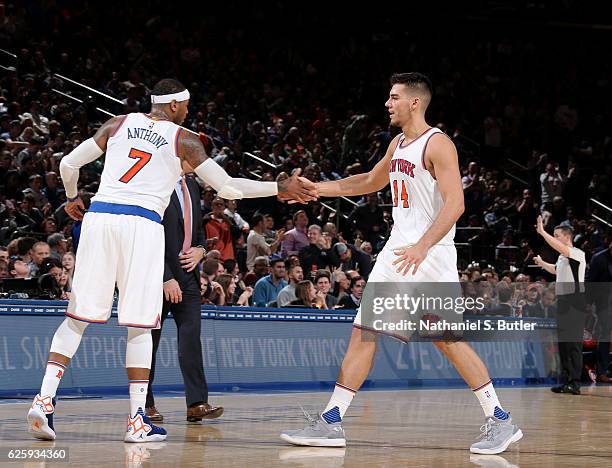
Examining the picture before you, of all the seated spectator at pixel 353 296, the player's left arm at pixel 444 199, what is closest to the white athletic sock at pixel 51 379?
the player's left arm at pixel 444 199

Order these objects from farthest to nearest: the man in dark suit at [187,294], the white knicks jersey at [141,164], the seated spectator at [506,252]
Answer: the seated spectator at [506,252], the man in dark suit at [187,294], the white knicks jersey at [141,164]

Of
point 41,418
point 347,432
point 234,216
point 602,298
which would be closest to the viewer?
point 41,418

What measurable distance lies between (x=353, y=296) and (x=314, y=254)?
1.00 meters

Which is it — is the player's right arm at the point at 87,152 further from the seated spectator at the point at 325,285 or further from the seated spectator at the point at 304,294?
the seated spectator at the point at 325,285

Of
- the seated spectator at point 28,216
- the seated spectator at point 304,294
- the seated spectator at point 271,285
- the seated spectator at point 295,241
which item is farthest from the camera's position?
the seated spectator at point 295,241

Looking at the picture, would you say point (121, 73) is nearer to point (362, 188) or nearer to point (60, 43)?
point (60, 43)

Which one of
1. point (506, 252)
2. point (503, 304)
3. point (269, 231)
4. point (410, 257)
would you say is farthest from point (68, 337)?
point (506, 252)

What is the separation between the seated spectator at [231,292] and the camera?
1348cm

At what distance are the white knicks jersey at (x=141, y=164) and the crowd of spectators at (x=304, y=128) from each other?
5045mm

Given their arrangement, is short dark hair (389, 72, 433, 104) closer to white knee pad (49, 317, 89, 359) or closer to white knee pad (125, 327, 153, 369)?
white knee pad (125, 327, 153, 369)

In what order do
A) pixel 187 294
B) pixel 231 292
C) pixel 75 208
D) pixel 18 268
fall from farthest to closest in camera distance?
pixel 231 292 → pixel 18 268 → pixel 187 294 → pixel 75 208

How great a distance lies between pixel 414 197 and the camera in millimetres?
7113

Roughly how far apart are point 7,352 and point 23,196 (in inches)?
189

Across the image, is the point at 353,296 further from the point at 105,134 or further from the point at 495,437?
the point at 105,134
